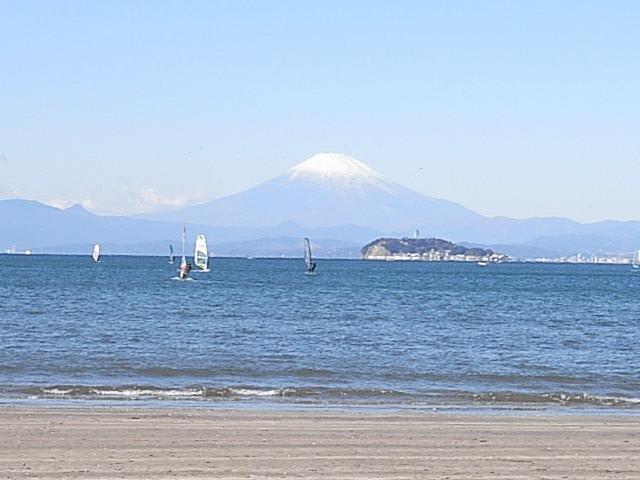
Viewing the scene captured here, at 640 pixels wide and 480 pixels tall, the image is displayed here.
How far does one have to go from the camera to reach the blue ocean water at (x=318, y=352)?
26.5m

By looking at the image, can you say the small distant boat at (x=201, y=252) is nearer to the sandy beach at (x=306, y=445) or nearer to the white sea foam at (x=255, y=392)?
the white sea foam at (x=255, y=392)

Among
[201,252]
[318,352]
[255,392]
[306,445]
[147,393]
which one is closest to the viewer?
[306,445]

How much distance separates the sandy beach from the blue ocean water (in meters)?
3.82

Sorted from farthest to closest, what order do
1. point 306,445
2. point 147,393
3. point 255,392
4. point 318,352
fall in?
point 318,352 → point 255,392 → point 147,393 → point 306,445

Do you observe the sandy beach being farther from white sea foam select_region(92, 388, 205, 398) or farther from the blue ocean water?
the blue ocean water

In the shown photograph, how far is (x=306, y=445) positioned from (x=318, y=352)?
841 inches

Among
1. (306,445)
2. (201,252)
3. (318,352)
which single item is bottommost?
(318,352)

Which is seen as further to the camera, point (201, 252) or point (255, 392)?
point (201, 252)

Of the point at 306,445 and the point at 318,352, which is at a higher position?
the point at 306,445

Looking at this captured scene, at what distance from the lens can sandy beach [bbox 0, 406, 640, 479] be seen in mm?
14836

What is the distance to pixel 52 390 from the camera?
1006 inches

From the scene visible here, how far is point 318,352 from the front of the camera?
38344 mm

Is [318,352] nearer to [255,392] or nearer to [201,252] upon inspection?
A: [255,392]

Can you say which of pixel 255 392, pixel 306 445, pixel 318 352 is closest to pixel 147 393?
pixel 255 392
